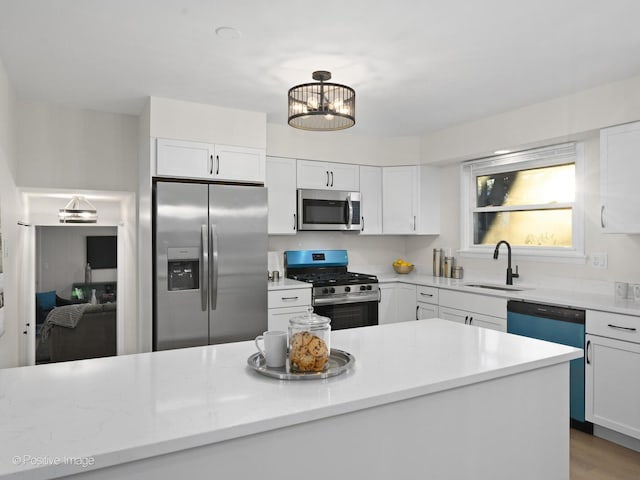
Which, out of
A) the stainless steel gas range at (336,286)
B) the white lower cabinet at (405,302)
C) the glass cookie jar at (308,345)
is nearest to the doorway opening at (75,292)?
the stainless steel gas range at (336,286)

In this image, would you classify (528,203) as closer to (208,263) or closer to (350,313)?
(350,313)

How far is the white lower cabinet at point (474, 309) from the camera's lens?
3664 mm

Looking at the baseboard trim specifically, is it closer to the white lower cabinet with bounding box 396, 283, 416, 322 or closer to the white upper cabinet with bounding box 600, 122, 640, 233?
the white upper cabinet with bounding box 600, 122, 640, 233

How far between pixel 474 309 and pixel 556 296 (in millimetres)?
674

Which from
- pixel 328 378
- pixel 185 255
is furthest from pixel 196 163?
pixel 328 378

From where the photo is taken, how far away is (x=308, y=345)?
1.54m

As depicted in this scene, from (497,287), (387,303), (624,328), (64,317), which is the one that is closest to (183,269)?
→ (64,317)

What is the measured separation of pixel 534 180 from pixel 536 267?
0.81 m

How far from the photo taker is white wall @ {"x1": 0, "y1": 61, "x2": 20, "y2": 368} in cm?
307

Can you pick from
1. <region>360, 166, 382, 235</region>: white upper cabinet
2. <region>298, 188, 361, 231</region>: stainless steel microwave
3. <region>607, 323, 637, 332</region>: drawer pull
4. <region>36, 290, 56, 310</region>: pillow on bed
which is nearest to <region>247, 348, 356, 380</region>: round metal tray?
<region>607, 323, 637, 332</region>: drawer pull

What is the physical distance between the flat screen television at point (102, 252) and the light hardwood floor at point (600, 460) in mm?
3877

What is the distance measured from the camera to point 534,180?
422 cm

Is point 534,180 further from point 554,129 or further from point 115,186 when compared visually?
point 115,186

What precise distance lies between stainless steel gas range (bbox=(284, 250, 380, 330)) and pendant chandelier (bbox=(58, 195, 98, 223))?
1.91 meters
